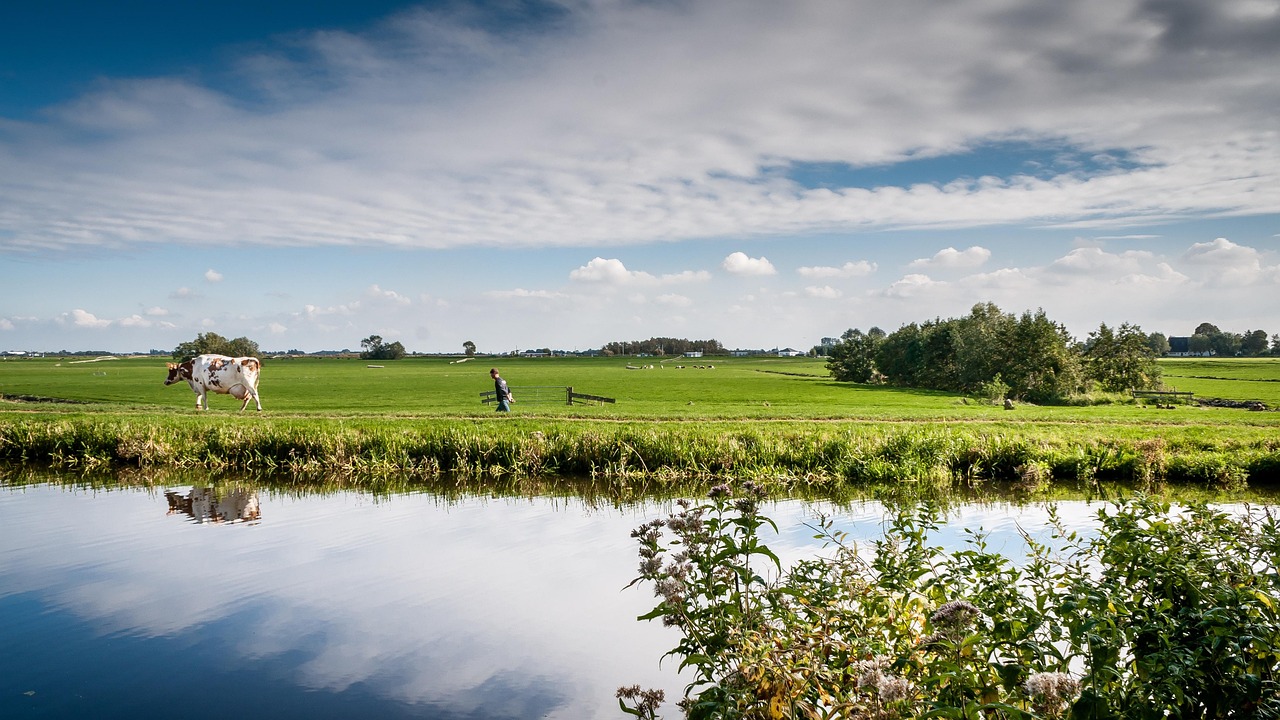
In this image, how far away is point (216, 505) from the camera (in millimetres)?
17781

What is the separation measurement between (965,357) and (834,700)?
65818 millimetres

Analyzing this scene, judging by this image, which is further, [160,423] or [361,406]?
[361,406]

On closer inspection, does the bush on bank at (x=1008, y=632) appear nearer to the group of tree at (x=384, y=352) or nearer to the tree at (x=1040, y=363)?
the tree at (x=1040, y=363)

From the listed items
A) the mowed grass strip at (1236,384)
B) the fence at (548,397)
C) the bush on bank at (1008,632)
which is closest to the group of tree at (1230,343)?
the mowed grass strip at (1236,384)

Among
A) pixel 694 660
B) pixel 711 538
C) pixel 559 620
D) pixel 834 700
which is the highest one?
pixel 711 538

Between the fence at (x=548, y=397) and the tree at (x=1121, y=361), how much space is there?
3664 centimetres

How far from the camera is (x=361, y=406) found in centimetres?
4228

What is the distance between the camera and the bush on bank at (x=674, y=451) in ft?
69.5

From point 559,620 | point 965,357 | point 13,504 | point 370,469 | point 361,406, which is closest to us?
point 559,620

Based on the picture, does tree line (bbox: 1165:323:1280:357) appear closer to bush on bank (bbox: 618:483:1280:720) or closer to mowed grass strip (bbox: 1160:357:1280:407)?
mowed grass strip (bbox: 1160:357:1280:407)

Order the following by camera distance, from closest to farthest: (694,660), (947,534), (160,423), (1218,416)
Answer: (694,660) < (947,534) < (160,423) < (1218,416)

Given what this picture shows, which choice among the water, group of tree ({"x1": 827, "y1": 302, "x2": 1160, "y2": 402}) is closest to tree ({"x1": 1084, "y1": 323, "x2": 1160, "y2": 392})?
group of tree ({"x1": 827, "y1": 302, "x2": 1160, "y2": 402})

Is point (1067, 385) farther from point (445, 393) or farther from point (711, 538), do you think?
point (711, 538)

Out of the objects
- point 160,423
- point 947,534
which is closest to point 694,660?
point 947,534
